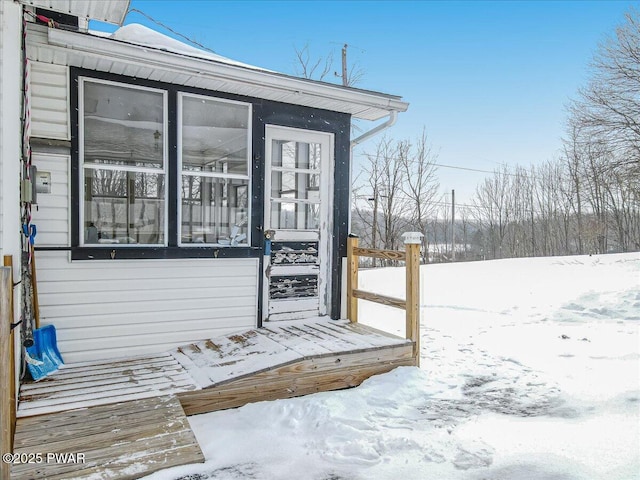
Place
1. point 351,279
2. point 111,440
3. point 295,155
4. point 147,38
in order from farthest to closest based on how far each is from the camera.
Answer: point 351,279 < point 295,155 < point 147,38 < point 111,440

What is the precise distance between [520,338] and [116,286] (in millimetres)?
4725

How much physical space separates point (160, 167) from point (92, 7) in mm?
1388

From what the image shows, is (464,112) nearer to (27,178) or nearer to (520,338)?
(520,338)

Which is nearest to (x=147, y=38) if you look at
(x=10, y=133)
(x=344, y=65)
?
(x=10, y=133)

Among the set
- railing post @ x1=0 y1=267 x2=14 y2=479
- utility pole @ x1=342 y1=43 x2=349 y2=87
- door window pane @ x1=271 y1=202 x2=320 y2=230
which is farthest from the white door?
utility pole @ x1=342 y1=43 x2=349 y2=87

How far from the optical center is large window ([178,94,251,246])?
405 cm

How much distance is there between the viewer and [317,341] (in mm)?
3953

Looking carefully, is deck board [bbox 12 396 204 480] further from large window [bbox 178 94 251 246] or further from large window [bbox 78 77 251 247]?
large window [bbox 178 94 251 246]

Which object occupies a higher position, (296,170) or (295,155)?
(295,155)

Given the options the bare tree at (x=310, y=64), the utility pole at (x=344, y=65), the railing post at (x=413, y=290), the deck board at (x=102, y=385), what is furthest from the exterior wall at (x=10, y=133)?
the bare tree at (x=310, y=64)

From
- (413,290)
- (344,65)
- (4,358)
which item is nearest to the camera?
(4,358)

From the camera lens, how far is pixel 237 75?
3.85m

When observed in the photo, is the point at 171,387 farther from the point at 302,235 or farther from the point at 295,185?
the point at 295,185

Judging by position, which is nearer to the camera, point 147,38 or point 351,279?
point 147,38
